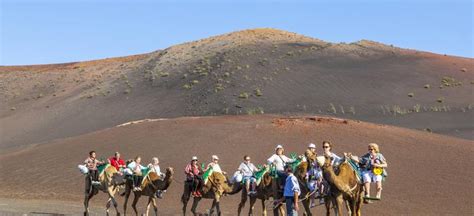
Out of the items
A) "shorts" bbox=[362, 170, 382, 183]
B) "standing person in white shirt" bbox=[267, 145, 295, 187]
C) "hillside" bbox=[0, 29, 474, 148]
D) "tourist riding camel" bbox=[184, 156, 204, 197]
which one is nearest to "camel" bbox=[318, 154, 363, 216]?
"shorts" bbox=[362, 170, 382, 183]

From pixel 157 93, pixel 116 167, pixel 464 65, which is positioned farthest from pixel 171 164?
pixel 464 65

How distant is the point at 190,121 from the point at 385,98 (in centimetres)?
2235

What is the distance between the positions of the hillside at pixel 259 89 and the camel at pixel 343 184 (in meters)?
33.2

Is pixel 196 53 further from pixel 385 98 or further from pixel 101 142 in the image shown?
pixel 101 142

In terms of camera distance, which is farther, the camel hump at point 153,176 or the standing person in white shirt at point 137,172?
the standing person in white shirt at point 137,172

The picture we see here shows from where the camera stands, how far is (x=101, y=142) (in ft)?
144

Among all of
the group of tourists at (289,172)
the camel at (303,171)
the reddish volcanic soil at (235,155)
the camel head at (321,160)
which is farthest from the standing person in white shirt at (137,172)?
the camel head at (321,160)

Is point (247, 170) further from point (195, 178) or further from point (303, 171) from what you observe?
point (303, 171)

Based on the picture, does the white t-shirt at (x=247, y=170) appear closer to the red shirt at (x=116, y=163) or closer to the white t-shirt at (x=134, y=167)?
the white t-shirt at (x=134, y=167)

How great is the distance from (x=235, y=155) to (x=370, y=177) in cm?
1945

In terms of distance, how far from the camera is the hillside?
5916 centimetres

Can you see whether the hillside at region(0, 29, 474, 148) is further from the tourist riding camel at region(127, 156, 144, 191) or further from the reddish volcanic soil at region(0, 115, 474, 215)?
the tourist riding camel at region(127, 156, 144, 191)

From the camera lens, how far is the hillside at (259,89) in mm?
59156

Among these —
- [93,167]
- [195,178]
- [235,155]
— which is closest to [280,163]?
[195,178]
